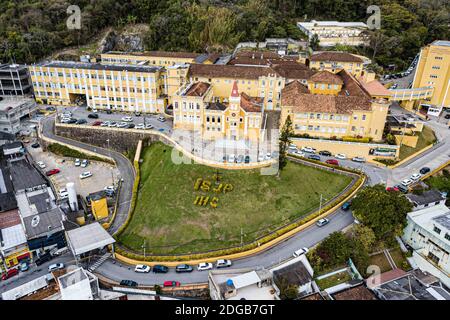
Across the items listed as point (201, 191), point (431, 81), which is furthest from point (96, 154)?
point (431, 81)

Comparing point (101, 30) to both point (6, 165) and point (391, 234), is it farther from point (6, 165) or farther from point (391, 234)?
point (391, 234)

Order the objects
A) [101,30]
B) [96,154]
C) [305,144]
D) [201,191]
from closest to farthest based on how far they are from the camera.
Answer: [201,191] < [305,144] < [96,154] < [101,30]

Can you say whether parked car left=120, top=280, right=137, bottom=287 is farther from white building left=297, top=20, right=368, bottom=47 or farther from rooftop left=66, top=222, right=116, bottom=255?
white building left=297, top=20, right=368, bottom=47

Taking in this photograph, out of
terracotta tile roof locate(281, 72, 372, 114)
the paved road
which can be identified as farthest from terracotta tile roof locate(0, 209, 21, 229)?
terracotta tile roof locate(281, 72, 372, 114)

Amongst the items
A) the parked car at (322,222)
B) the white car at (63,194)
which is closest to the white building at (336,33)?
the parked car at (322,222)

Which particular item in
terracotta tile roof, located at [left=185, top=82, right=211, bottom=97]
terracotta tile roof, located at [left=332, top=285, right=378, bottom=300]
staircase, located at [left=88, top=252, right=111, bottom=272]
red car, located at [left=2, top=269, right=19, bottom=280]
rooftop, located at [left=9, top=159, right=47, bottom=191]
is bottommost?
red car, located at [left=2, top=269, right=19, bottom=280]
